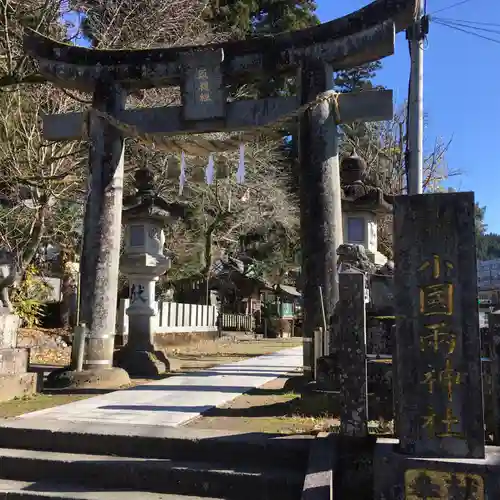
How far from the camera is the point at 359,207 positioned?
930cm

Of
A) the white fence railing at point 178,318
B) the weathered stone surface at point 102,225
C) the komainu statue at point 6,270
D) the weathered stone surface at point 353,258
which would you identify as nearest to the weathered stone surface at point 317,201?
the weathered stone surface at point 353,258

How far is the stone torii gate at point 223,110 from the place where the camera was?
28.1 ft

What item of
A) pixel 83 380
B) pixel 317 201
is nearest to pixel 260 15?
pixel 317 201

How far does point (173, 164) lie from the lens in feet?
40.8

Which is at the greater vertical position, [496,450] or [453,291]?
[453,291]

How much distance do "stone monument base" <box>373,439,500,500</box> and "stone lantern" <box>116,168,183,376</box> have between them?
7863 millimetres

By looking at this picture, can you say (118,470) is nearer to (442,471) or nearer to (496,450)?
(442,471)

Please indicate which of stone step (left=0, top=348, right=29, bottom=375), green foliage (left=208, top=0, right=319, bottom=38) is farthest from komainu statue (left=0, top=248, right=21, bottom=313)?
green foliage (left=208, top=0, right=319, bottom=38)

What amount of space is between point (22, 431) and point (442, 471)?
4.00m

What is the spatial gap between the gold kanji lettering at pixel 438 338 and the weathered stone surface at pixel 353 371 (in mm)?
684

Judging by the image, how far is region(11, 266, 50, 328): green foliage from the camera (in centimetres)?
1561

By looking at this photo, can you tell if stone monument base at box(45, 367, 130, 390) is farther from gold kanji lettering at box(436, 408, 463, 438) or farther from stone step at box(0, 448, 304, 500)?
gold kanji lettering at box(436, 408, 463, 438)

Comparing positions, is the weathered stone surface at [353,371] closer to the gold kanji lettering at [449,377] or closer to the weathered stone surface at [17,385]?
the gold kanji lettering at [449,377]

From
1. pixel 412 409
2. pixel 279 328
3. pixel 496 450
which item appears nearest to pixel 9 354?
pixel 412 409
